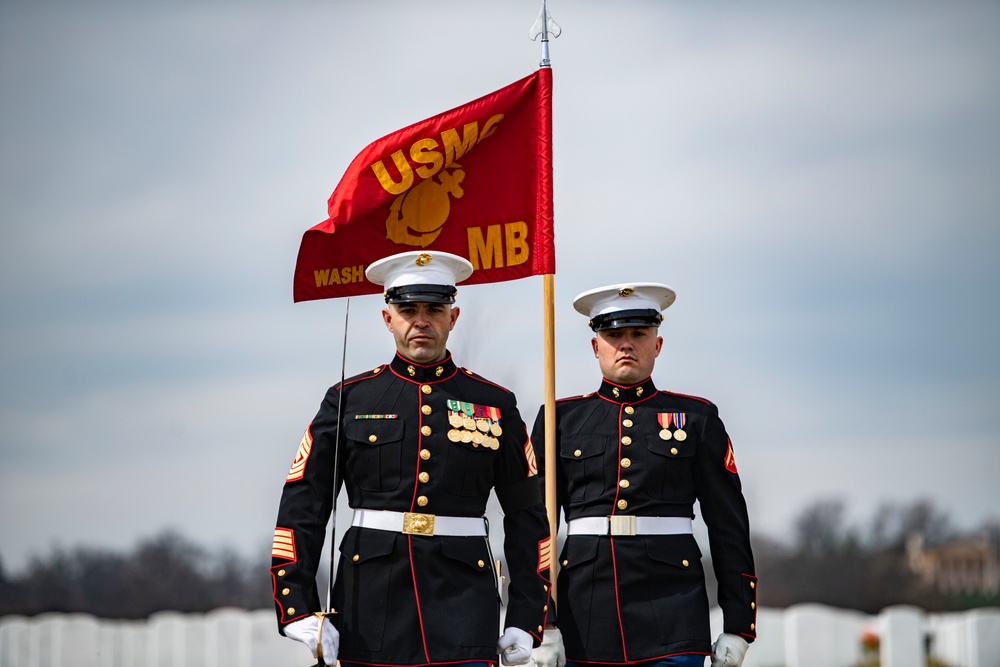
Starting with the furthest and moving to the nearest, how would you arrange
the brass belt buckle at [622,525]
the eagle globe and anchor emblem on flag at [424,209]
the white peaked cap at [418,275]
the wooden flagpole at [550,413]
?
the eagle globe and anchor emblem on flag at [424,209] < the wooden flagpole at [550,413] < the brass belt buckle at [622,525] < the white peaked cap at [418,275]

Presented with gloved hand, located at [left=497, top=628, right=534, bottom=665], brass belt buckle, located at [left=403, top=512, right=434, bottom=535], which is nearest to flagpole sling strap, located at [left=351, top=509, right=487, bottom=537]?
brass belt buckle, located at [left=403, top=512, right=434, bottom=535]

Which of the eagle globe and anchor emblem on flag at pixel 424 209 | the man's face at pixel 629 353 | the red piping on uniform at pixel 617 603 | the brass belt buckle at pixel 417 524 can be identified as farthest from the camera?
the eagle globe and anchor emblem on flag at pixel 424 209

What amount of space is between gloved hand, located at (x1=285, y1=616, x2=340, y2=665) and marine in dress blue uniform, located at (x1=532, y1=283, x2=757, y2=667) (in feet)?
4.97

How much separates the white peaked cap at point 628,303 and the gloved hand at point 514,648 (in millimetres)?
1926

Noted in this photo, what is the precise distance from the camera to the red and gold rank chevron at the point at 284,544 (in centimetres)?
597

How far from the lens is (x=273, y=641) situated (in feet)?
45.9

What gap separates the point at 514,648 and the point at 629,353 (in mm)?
1930

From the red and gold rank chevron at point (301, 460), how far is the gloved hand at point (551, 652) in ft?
5.38

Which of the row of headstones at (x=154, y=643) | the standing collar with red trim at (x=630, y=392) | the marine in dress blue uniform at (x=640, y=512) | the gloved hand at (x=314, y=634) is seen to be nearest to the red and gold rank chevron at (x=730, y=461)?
the marine in dress blue uniform at (x=640, y=512)

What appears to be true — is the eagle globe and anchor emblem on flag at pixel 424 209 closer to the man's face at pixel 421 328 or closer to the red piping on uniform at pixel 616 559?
the man's face at pixel 421 328

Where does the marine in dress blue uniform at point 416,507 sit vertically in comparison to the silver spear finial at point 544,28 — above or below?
below

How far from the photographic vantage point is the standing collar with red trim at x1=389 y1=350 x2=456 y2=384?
6.39 m

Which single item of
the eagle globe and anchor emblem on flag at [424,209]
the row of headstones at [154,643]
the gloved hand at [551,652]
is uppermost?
the eagle globe and anchor emblem on flag at [424,209]

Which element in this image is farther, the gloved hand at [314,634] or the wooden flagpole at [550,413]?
the wooden flagpole at [550,413]
